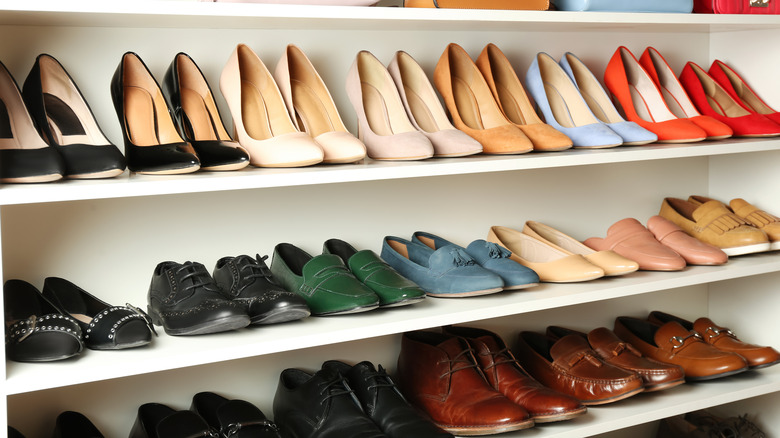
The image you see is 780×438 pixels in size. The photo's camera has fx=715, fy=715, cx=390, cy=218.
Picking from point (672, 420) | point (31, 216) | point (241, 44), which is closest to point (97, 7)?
point (241, 44)

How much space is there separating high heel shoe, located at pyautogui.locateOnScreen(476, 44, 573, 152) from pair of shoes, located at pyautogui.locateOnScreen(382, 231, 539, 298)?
0.31m

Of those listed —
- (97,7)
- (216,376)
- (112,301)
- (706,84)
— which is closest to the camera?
(97,7)

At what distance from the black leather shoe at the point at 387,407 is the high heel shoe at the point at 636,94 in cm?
104

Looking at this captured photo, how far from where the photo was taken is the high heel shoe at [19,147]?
1329 millimetres

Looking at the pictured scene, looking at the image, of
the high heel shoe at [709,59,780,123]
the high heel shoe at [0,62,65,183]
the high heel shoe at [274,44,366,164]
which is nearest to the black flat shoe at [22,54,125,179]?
the high heel shoe at [0,62,65,183]

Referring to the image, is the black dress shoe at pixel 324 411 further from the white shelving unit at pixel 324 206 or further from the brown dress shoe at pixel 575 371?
the brown dress shoe at pixel 575 371

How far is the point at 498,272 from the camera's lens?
5.87ft

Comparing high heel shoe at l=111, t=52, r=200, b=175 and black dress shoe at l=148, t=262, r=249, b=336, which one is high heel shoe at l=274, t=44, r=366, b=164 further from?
black dress shoe at l=148, t=262, r=249, b=336

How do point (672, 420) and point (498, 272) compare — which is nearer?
point (498, 272)

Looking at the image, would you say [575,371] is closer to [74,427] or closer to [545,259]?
[545,259]

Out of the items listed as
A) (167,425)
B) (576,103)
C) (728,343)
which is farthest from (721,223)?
(167,425)

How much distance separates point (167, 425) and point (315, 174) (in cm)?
62

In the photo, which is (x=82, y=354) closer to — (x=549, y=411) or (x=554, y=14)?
(x=549, y=411)

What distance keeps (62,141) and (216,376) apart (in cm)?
70
